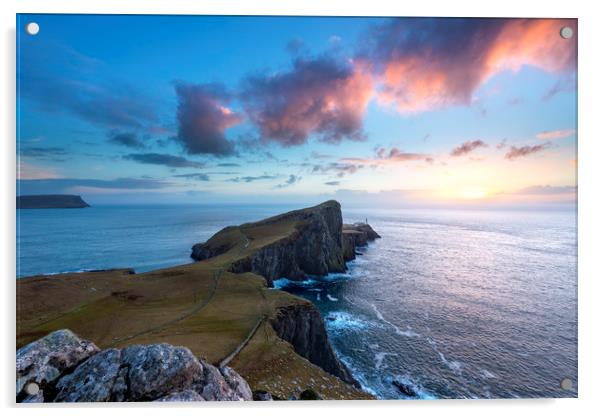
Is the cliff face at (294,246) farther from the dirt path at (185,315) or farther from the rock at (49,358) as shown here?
the rock at (49,358)

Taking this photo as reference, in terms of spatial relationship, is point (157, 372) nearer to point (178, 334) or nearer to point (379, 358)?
point (178, 334)

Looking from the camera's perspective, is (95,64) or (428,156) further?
(428,156)

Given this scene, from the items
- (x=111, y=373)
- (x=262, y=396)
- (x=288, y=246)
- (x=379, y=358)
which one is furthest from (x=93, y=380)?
(x=288, y=246)

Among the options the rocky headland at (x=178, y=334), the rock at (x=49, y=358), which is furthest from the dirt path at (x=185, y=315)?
the rock at (x=49, y=358)

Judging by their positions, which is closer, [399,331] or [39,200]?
→ [39,200]

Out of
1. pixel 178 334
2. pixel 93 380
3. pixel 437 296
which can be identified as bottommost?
pixel 437 296
